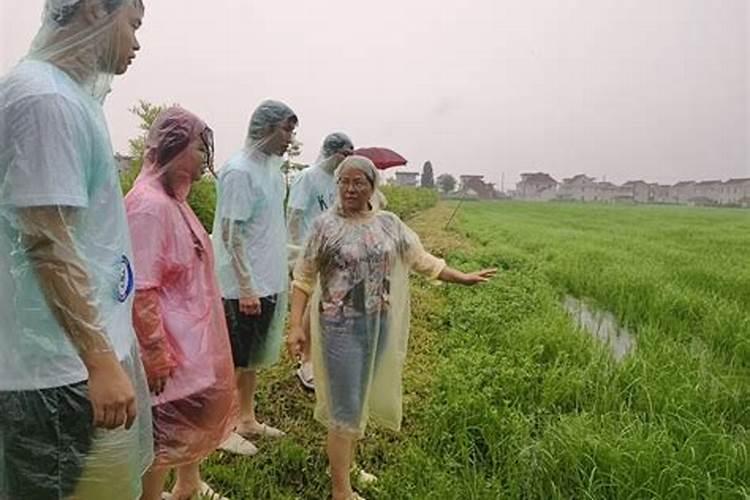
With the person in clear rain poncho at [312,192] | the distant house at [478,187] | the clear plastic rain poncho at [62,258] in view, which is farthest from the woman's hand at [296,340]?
the distant house at [478,187]

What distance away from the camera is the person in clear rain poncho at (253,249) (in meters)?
2.56

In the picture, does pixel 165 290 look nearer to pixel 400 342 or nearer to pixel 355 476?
pixel 400 342

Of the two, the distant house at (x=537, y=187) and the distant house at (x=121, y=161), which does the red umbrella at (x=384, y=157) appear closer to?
the distant house at (x=121, y=161)

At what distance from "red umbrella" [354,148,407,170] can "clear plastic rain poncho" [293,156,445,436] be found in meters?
4.15

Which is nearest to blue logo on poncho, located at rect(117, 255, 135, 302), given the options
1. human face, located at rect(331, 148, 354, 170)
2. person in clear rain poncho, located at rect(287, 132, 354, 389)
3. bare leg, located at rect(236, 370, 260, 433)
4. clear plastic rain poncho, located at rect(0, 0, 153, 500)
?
clear plastic rain poncho, located at rect(0, 0, 153, 500)

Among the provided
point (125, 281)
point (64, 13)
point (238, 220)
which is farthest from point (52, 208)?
point (238, 220)

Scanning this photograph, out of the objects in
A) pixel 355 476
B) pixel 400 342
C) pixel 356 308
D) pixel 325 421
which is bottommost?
pixel 355 476

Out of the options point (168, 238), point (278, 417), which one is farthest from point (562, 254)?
point (168, 238)

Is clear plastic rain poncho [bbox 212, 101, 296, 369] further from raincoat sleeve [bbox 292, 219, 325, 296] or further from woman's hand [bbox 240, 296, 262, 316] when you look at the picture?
raincoat sleeve [bbox 292, 219, 325, 296]

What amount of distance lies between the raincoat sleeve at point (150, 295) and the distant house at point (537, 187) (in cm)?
6996

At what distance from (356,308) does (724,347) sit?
11.3ft

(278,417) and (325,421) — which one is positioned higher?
(325,421)

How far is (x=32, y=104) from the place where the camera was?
1.09 metres

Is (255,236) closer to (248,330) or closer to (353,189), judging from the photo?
(248,330)
